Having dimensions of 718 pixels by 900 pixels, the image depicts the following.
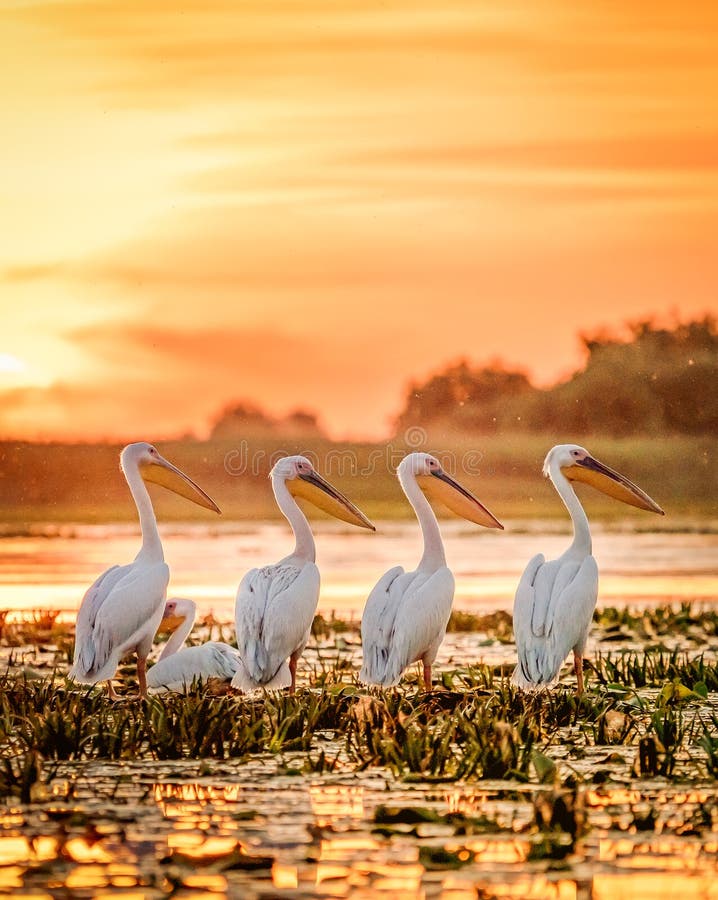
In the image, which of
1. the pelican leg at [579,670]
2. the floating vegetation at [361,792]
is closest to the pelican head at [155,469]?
the floating vegetation at [361,792]

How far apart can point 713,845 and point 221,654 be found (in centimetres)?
445

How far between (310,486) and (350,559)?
495 inches

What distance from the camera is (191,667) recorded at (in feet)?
31.0

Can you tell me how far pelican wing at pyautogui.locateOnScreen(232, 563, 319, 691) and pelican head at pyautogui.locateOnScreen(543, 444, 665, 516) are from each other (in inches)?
72.7

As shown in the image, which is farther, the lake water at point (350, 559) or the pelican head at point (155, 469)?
the lake water at point (350, 559)

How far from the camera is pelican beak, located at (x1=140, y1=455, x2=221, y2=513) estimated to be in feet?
34.7

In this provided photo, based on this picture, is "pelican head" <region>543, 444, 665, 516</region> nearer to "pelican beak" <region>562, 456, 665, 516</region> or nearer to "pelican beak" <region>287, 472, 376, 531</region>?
"pelican beak" <region>562, 456, 665, 516</region>

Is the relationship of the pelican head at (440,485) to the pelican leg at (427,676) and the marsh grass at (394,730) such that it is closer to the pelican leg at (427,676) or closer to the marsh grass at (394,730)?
the pelican leg at (427,676)

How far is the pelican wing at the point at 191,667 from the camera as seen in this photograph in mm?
9422

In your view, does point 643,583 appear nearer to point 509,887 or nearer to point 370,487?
point 509,887

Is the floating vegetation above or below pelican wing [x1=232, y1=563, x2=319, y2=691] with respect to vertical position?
below

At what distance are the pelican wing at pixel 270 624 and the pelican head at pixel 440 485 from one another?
126cm

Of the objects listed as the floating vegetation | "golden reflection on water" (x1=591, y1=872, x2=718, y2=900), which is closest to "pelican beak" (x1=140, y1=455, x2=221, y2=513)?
the floating vegetation

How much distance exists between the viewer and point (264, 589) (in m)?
9.08
